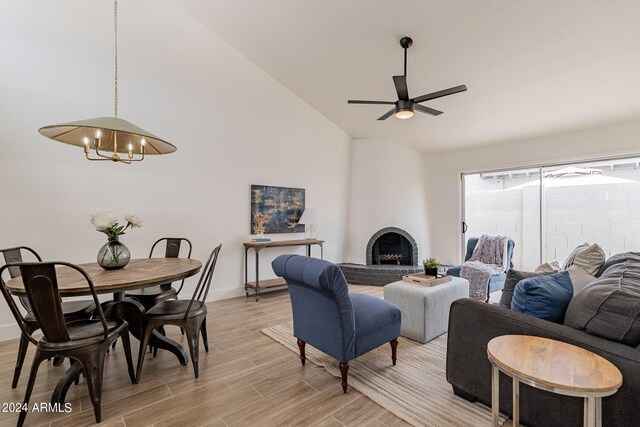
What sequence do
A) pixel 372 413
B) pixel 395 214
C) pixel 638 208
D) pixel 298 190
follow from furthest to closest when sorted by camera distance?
1. pixel 395 214
2. pixel 298 190
3. pixel 638 208
4. pixel 372 413

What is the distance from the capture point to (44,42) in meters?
3.11

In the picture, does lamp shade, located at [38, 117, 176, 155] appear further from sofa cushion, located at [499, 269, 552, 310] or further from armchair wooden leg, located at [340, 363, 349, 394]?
sofa cushion, located at [499, 269, 552, 310]

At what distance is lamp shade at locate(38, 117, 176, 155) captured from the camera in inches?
79.0

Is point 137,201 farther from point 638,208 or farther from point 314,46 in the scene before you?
point 638,208

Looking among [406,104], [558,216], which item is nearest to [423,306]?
[406,104]

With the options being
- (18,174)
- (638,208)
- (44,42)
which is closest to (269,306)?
(18,174)

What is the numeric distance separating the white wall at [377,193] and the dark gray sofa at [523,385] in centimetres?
388

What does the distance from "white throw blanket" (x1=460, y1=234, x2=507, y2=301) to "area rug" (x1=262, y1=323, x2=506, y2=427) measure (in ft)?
4.35

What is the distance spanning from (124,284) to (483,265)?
4269 millimetres

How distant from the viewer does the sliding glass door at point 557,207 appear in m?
4.42

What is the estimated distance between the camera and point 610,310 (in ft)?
4.84

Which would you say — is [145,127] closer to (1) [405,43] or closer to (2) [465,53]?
(1) [405,43]

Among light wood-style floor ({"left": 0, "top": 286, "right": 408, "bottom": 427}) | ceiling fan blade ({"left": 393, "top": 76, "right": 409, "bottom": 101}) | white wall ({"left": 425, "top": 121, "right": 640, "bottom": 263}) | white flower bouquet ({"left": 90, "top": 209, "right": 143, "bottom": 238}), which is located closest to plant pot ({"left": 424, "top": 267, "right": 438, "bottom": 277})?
light wood-style floor ({"left": 0, "top": 286, "right": 408, "bottom": 427})

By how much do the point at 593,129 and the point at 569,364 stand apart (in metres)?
4.96
